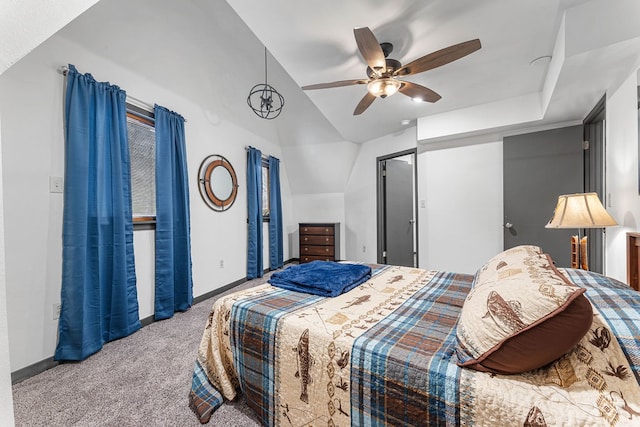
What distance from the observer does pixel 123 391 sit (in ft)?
5.40

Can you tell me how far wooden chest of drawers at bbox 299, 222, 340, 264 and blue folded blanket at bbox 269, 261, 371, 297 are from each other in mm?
2909

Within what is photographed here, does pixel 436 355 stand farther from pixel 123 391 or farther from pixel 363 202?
pixel 363 202

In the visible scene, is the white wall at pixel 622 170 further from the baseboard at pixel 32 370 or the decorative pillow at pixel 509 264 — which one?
the baseboard at pixel 32 370

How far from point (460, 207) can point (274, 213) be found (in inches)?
118

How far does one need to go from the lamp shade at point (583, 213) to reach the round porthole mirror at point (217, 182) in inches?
137

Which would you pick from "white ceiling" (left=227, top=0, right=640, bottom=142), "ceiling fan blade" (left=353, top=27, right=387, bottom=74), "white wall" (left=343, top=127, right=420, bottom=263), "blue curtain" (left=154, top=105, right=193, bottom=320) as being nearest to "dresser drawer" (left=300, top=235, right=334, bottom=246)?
"white wall" (left=343, top=127, right=420, bottom=263)

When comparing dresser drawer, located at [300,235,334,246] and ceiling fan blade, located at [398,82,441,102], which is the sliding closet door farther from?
ceiling fan blade, located at [398,82,441,102]

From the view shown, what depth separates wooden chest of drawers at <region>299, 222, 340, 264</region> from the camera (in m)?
4.93

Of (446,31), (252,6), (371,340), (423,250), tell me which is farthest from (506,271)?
(423,250)

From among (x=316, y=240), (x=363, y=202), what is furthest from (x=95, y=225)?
(x=363, y=202)

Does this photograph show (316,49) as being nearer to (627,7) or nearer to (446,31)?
(446,31)

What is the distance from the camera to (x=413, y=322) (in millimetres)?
1214

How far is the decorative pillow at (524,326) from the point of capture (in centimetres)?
78

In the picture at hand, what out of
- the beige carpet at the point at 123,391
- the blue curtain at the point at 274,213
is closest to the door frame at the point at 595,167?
the beige carpet at the point at 123,391
